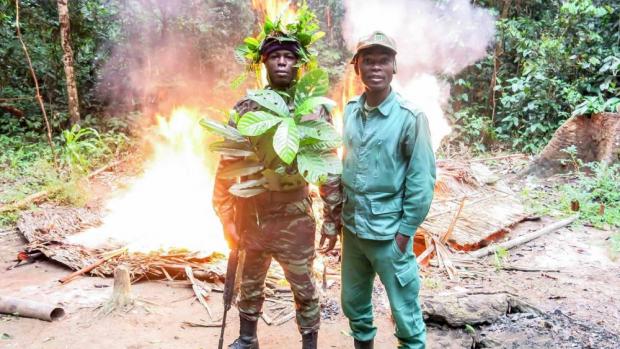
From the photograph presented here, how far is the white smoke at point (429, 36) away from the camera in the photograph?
1154cm

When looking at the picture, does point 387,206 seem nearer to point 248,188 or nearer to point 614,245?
point 248,188

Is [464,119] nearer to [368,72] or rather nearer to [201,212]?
[201,212]

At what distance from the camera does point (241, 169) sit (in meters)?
2.88

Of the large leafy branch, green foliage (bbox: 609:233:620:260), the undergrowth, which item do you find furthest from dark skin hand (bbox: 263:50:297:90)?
the undergrowth

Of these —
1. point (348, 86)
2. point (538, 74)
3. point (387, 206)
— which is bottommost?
point (387, 206)

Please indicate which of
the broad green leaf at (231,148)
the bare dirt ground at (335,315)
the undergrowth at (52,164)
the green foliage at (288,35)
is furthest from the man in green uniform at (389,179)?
the undergrowth at (52,164)

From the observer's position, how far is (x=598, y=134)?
26.7 ft

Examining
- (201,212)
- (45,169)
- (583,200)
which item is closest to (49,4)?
(45,169)

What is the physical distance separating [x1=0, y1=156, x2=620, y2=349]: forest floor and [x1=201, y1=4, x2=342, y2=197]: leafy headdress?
1.59 meters

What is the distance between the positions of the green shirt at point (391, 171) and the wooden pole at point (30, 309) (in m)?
2.82

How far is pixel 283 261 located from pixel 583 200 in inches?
230

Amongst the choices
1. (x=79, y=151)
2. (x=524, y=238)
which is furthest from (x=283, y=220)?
(x=79, y=151)

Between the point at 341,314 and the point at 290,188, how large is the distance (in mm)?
1687

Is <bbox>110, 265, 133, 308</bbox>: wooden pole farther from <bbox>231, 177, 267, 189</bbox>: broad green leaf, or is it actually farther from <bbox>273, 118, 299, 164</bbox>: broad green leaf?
<bbox>273, 118, 299, 164</bbox>: broad green leaf
